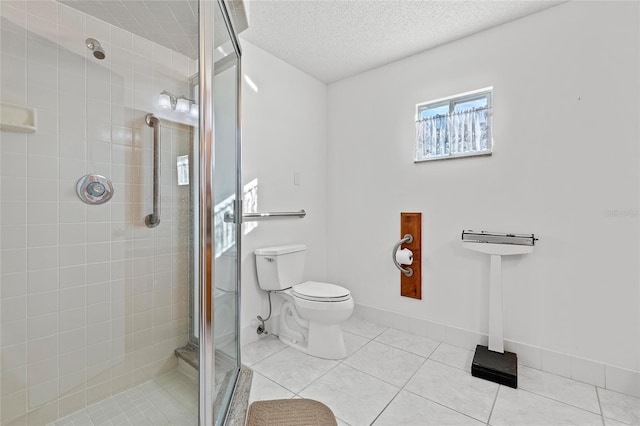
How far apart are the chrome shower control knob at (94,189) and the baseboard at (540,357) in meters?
2.11

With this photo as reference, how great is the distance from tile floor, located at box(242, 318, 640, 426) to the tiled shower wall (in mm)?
694

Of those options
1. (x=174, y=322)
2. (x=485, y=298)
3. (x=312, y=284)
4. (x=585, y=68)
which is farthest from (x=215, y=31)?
(x=485, y=298)

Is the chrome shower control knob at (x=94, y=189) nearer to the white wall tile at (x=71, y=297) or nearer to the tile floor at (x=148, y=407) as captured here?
the white wall tile at (x=71, y=297)

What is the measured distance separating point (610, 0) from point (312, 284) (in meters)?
2.42

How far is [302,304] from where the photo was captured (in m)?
1.97

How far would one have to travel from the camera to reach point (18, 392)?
1294 millimetres

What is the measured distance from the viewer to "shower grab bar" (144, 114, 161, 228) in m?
1.61

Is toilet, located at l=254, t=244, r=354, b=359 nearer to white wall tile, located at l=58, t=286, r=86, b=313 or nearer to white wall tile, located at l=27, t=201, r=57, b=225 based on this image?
white wall tile, located at l=58, t=286, r=86, b=313

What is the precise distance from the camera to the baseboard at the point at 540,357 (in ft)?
5.28

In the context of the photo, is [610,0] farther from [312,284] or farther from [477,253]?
[312,284]

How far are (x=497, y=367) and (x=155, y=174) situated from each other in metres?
2.20

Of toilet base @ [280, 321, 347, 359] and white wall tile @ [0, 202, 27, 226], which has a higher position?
white wall tile @ [0, 202, 27, 226]

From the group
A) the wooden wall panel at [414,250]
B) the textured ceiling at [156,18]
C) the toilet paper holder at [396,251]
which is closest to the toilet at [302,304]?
the toilet paper holder at [396,251]

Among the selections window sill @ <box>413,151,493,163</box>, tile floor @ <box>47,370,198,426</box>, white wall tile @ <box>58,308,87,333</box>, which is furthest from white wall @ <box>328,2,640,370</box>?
white wall tile @ <box>58,308,87,333</box>
